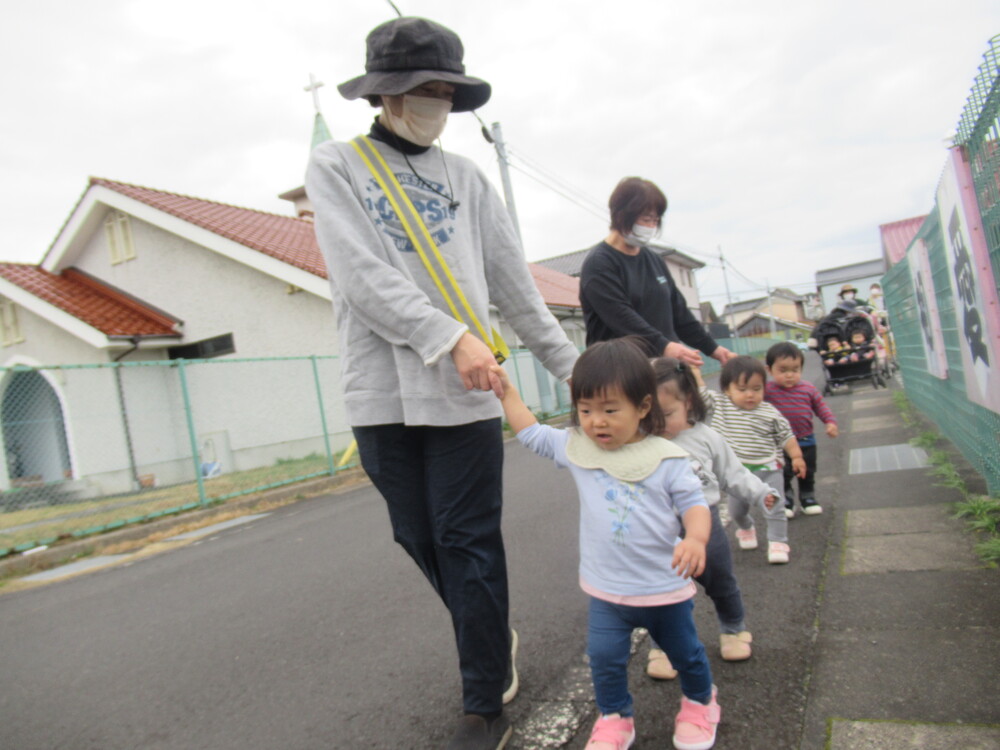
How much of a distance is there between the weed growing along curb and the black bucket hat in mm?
2844

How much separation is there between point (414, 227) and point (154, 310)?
601 inches

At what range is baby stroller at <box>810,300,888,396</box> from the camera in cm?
1159

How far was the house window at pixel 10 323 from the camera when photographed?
1529cm

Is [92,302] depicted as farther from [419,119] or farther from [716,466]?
[716,466]

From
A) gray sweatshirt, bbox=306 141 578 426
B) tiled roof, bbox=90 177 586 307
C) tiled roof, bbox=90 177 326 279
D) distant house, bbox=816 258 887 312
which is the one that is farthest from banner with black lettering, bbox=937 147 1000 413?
distant house, bbox=816 258 887 312

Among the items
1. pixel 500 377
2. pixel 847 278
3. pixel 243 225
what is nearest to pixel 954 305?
pixel 500 377

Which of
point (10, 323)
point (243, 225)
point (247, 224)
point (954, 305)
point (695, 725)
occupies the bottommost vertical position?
point (695, 725)

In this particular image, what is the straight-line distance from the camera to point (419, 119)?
2.14 meters

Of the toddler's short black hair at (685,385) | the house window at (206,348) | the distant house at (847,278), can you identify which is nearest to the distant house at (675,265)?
the distant house at (847,278)

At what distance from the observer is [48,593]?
5.35m

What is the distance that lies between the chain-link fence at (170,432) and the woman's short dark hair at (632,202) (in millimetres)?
6878

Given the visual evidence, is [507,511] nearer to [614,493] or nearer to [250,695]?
[250,695]

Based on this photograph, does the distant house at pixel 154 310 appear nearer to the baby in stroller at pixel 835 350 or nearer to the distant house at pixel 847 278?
the baby in stroller at pixel 835 350

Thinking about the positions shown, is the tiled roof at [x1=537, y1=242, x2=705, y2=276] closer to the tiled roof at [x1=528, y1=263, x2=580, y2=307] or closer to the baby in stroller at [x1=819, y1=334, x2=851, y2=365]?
the tiled roof at [x1=528, y1=263, x2=580, y2=307]
